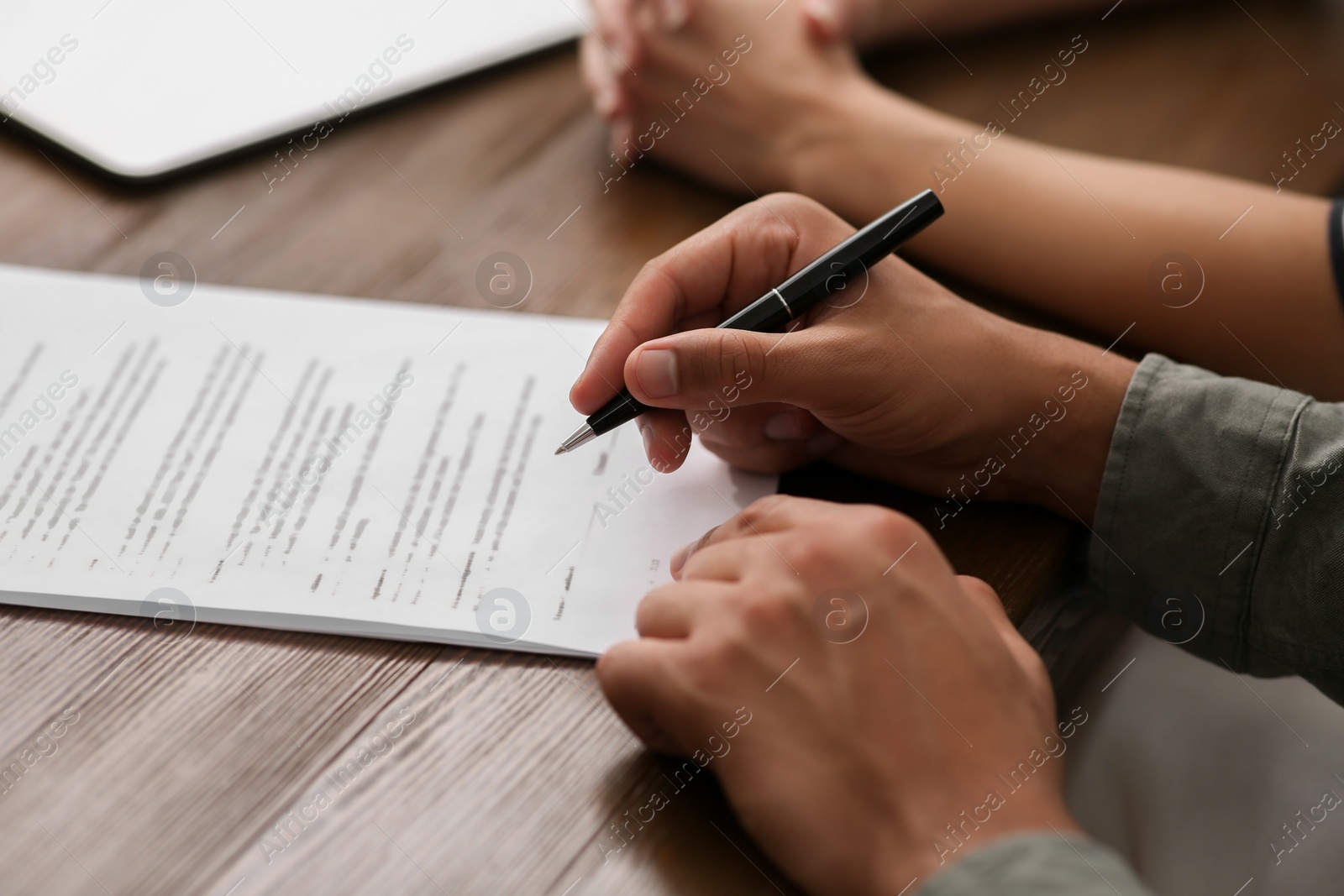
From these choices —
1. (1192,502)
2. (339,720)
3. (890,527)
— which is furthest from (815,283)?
(339,720)

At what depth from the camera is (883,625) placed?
21.1 inches

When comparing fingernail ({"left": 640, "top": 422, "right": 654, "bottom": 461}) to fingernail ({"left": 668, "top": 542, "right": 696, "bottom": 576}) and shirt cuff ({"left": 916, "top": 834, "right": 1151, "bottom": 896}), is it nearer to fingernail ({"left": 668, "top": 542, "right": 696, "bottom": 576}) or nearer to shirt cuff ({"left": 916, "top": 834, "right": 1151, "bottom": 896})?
fingernail ({"left": 668, "top": 542, "right": 696, "bottom": 576})

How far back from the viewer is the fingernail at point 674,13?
3.11 feet

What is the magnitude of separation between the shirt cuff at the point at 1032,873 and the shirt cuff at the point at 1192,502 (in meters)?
0.28

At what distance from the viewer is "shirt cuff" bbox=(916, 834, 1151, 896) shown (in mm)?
437

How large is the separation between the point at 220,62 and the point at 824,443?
739mm

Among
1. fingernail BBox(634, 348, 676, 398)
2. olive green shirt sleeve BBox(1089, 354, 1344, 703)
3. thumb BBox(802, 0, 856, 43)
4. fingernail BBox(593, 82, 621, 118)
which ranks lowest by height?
olive green shirt sleeve BBox(1089, 354, 1344, 703)

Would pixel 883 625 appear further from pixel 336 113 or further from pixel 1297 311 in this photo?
pixel 336 113

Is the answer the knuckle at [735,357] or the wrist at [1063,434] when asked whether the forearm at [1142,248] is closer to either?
the wrist at [1063,434]

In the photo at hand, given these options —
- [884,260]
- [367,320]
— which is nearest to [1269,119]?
[884,260]

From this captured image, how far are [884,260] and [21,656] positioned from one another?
25.1 inches

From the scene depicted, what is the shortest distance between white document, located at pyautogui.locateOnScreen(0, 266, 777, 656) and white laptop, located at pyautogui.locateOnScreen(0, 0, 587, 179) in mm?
182

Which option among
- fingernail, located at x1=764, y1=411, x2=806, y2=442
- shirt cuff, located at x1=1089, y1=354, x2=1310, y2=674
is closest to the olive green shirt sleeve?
shirt cuff, located at x1=1089, y1=354, x2=1310, y2=674

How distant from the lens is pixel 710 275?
2.26 feet
